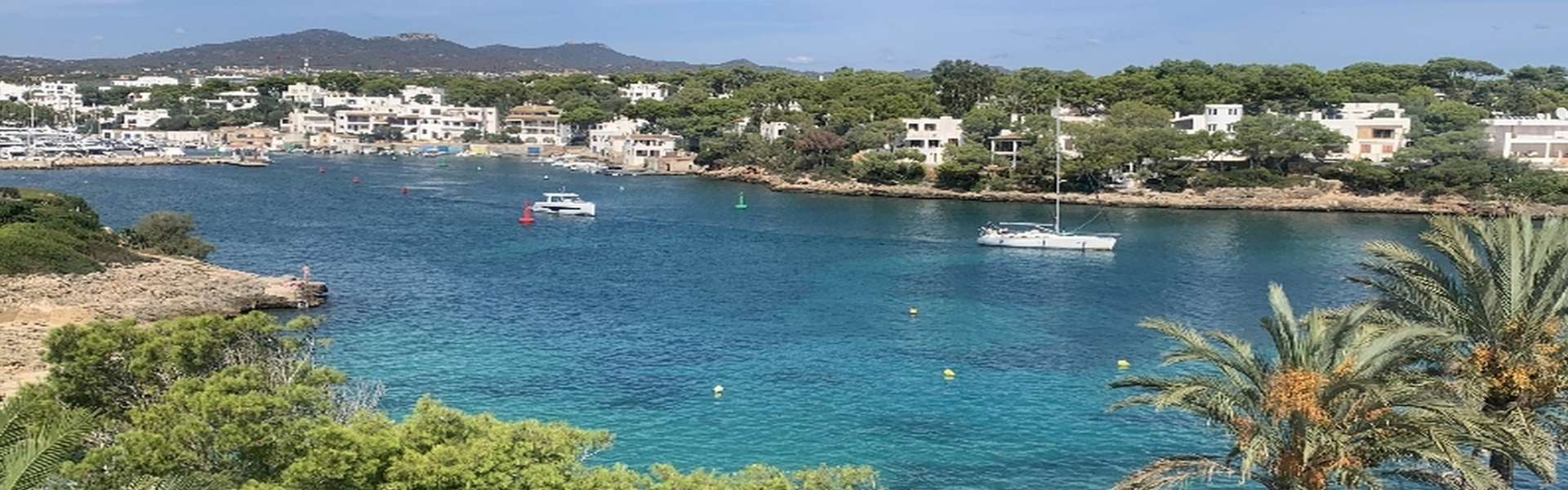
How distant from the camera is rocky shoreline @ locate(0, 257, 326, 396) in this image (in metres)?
27.8

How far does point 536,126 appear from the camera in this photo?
12181 centimetres

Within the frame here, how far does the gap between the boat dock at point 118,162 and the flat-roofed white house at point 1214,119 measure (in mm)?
68237

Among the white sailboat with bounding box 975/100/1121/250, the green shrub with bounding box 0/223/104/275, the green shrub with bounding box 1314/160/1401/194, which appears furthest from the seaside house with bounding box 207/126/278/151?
the green shrub with bounding box 1314/160/1401/194

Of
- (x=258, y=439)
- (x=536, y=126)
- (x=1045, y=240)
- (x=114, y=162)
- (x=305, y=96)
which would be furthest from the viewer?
(x=305, y=96)

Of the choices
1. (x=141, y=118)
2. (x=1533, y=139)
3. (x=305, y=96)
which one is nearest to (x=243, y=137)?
(x=141, y=118)

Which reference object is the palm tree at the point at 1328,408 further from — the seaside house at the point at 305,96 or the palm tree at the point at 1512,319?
the seaside house at the point at 305,96

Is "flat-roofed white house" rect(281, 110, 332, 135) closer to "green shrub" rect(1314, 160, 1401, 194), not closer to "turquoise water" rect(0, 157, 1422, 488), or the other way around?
"turquoise water" rect(0, 157, 1422, 488)

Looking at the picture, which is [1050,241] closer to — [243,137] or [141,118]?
[243,137]

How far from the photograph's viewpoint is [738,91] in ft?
360

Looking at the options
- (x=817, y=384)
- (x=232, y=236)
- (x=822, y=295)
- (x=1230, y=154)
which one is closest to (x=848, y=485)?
(x=817, y=384)

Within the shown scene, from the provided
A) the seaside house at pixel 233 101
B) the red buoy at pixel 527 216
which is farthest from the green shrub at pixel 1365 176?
the seaside house at pixel 233 101

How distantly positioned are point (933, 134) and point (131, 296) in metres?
58.4

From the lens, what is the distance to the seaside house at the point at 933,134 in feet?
271

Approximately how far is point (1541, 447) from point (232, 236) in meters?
50.7
